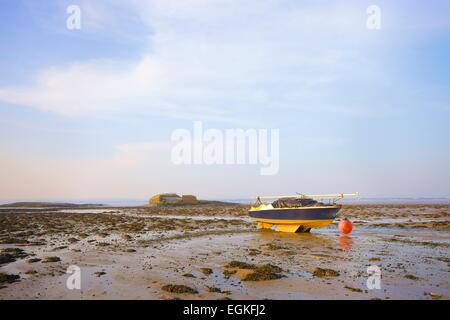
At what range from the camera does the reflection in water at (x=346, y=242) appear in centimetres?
1864

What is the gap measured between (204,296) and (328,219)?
16983 millimetres

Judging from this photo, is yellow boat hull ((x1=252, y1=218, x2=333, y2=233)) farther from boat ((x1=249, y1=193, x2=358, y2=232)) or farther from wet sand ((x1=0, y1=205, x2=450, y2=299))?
wet sand ((x1=0, y1=205, x2=450, y2=299))

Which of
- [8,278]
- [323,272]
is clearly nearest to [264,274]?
[323,272]

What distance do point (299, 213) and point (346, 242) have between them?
16.3 ft

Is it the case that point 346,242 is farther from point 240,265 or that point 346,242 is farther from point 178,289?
point 178,289

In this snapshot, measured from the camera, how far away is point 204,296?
9805mm

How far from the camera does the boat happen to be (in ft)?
80.4

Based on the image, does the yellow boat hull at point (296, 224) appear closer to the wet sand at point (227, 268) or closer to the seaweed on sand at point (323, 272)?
the wet sand at point (227, 268)

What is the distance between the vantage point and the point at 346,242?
20672mm

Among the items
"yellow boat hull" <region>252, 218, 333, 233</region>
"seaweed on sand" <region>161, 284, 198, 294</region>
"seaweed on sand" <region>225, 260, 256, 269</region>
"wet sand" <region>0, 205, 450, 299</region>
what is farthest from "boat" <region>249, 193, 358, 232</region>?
"seaweed on sand" <region>161, 284, 198, 294</region>

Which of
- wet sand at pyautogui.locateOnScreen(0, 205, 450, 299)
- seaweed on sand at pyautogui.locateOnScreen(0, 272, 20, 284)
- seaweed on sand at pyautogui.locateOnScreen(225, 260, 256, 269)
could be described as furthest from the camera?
seaweed on sand at pyautogui.locateOnScreen(225, 260, 256, 269)

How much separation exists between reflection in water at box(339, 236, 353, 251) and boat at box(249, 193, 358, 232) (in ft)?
7.23

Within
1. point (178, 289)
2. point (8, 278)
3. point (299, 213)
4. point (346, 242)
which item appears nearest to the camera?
point (178, 289)

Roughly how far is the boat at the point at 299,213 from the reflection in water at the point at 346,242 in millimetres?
2202
